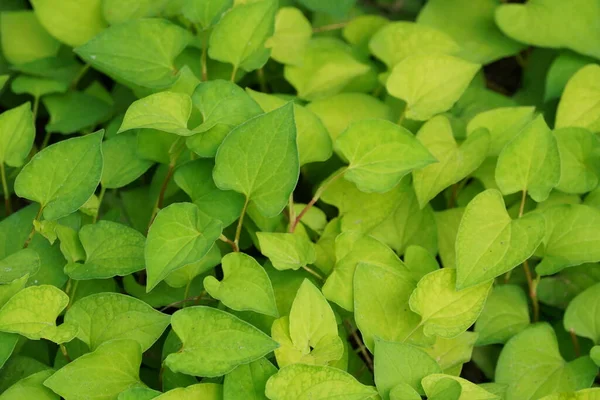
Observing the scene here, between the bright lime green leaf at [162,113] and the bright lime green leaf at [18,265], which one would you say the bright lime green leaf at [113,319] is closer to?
the bright lime green leaf at [18,265]

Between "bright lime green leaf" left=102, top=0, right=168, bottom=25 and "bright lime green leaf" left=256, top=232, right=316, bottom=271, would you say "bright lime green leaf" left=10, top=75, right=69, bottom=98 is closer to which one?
"bright lime green leaf" left=102, top=0, right=168, bottom=25

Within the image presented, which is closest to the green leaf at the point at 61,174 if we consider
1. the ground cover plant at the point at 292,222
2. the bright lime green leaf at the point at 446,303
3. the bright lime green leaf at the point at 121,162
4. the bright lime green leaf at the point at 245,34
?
the ground cover plant at the point at 292,222

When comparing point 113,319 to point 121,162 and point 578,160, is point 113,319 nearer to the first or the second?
point 121,162

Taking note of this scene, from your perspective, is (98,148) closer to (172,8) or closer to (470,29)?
(172,8)

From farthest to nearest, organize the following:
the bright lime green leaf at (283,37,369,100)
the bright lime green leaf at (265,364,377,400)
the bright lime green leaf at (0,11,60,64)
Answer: the bright lime green leaf at (0,11,60,64) → the bright lime green leaf at (283,37,369,100) → the bright lime green leaf at (265,364,377,400)

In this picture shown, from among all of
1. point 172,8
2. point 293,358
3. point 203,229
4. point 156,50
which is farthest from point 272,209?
point 172,8

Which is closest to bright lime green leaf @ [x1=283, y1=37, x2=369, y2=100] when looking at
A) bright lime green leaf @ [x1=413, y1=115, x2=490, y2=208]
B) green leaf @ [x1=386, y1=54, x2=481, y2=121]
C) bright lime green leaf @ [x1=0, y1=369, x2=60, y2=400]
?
green leaf @ [x1=386, y1=54, x2=481, y2=121]
